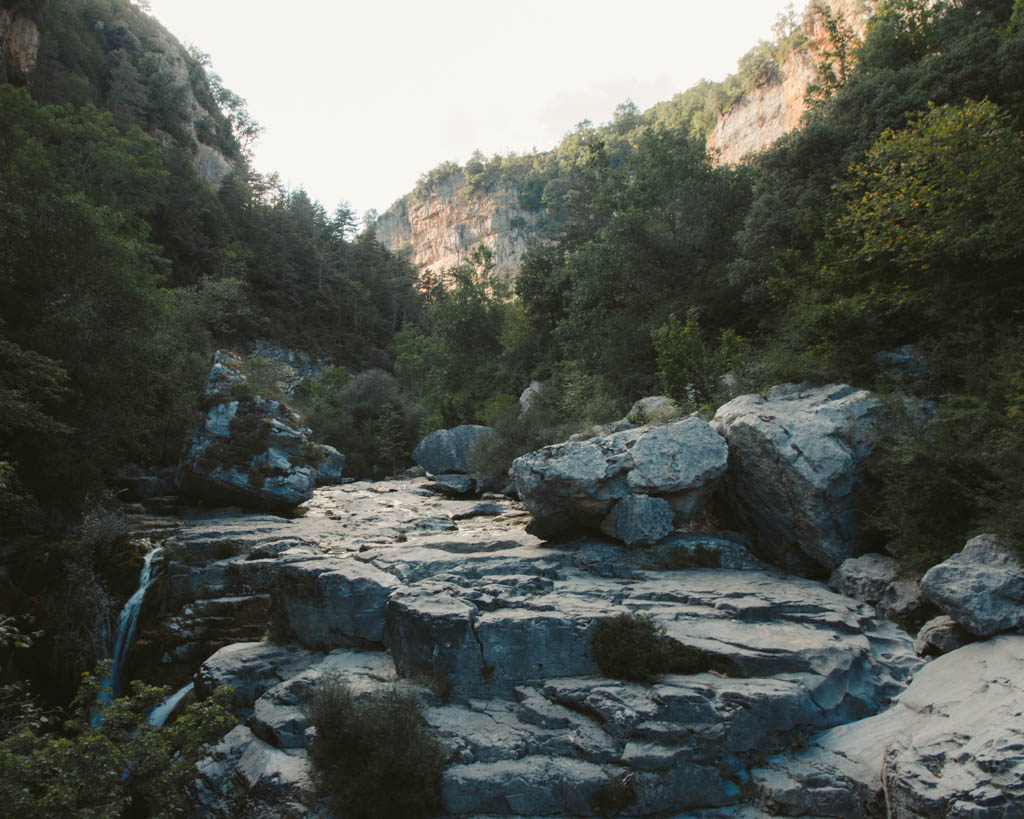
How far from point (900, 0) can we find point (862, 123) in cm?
928

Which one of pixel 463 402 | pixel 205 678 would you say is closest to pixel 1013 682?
pixel 205 678

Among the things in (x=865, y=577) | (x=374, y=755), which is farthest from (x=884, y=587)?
(x=374, y=755)

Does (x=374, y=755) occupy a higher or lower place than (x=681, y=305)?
lower

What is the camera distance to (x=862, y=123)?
17.2 m

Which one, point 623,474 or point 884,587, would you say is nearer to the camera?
point 884,587

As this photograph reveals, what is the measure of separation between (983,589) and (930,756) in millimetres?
2882

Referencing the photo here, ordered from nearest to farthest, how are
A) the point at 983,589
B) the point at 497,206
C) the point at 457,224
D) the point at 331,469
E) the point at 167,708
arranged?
the point at 983,589
the point at 167,708
the point at 331,469
the point at 497,206
the point at 457,224

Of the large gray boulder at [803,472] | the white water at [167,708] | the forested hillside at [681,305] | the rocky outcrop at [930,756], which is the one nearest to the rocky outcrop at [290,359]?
the forested hillside at [681,305]

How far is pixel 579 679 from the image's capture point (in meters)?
7.57

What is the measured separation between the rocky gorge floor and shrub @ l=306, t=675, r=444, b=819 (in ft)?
0.93

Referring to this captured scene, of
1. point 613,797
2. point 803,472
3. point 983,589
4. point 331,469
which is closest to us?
point 613,797

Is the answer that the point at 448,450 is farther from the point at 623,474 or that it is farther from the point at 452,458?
the point at 623,474

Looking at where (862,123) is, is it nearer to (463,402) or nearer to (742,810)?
(742,810)

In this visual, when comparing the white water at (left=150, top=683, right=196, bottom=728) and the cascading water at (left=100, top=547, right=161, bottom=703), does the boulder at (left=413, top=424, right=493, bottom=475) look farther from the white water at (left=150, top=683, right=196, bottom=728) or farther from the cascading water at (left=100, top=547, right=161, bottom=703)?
the white water at (left=150, top=683, right=196, bottom=728)
